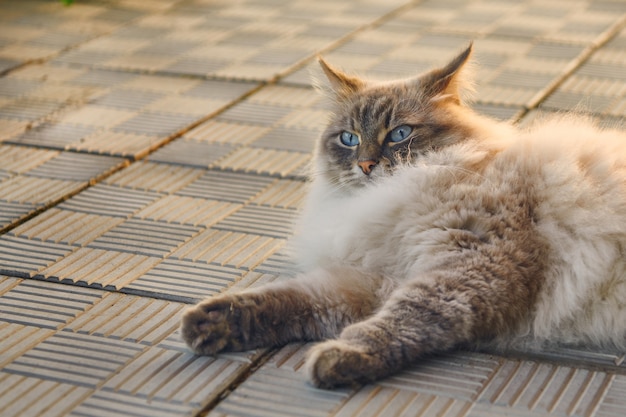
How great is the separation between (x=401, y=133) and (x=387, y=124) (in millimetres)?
69

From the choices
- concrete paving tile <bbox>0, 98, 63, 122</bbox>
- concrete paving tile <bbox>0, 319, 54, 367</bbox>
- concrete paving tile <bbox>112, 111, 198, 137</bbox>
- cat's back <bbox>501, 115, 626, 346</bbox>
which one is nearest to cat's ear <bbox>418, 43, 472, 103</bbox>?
cat's back <bbox>501, 115, 626, 346</bbox>

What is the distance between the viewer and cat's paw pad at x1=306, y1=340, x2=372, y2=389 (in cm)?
311

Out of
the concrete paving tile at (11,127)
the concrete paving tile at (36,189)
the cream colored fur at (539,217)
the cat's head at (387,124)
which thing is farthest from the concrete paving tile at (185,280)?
the concrete paving tile at (11,127)

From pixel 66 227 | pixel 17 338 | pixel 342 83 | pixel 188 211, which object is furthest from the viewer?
pixel 188 211

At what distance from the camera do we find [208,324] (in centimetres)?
338

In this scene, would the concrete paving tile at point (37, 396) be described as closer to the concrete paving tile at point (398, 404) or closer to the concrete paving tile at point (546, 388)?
the concrete paving tile at point (398, 404)

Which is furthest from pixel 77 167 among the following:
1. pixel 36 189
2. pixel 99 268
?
pixel 99 268

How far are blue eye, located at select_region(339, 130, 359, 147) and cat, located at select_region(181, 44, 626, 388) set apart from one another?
0.19ft

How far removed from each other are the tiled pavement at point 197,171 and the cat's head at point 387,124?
58 cm

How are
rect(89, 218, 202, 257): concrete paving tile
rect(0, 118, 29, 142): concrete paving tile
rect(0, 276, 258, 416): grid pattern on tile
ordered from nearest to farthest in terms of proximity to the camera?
rect(0, 276, 258, 416): grid pattern on tile
rect(89, 218, 202, 257): concrete paving tile
rect(0, 118, 29, 142): concrete paving tile

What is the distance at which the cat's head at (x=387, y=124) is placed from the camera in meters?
3.90

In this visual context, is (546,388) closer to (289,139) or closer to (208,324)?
(208,324)

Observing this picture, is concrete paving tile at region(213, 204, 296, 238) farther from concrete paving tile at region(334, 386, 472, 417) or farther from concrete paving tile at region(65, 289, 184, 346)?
concrete paving tile at region(334, 386, 472, 417)

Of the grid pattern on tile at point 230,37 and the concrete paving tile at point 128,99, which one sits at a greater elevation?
the grid pattern on tile at point 230,37
